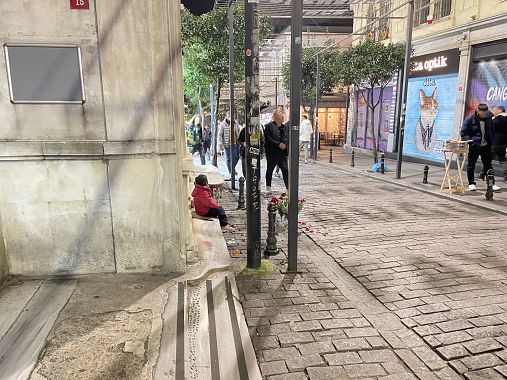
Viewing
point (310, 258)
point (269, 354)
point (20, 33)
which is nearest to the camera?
point (269, 354)

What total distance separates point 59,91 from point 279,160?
5.41 metres

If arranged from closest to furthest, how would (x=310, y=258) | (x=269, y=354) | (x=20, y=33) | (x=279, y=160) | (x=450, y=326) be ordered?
(x=269, y=354) → (x=450, y=326) → (x=20, y=33) → (x=310, y=258) → (x=279, y=160)

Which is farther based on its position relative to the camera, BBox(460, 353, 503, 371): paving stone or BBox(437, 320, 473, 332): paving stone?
BBox(437, 320, 473, 332): paving stone

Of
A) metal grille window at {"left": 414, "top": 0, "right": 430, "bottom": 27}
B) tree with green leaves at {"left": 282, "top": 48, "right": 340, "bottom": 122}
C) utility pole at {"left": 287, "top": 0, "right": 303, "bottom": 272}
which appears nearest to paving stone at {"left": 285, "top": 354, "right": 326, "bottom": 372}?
utility pole at {"left": 287, "top": 0, "right": 303, "bottom": 272}

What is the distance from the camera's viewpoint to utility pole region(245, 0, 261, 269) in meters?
4.19

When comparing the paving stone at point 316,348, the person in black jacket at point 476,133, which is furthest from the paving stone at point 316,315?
the person in black jacket at point 476,133

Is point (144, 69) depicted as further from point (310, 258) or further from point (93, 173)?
point (310, 258)

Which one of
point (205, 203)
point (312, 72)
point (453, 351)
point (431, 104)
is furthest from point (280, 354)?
point (312, 72)

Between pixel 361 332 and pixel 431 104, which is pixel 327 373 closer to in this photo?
pixel 361 332

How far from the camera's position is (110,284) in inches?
163

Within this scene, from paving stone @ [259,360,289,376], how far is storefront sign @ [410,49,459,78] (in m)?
13.7

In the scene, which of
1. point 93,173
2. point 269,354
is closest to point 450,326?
point 269,354

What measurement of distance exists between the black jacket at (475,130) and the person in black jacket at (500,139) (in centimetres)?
135

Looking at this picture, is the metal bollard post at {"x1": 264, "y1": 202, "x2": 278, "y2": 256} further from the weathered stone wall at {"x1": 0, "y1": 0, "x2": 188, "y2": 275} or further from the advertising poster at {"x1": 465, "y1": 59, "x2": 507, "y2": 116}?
the advertising poster at {"x1": 465, "y1": 59, "x2": 507, "y2": 116}
